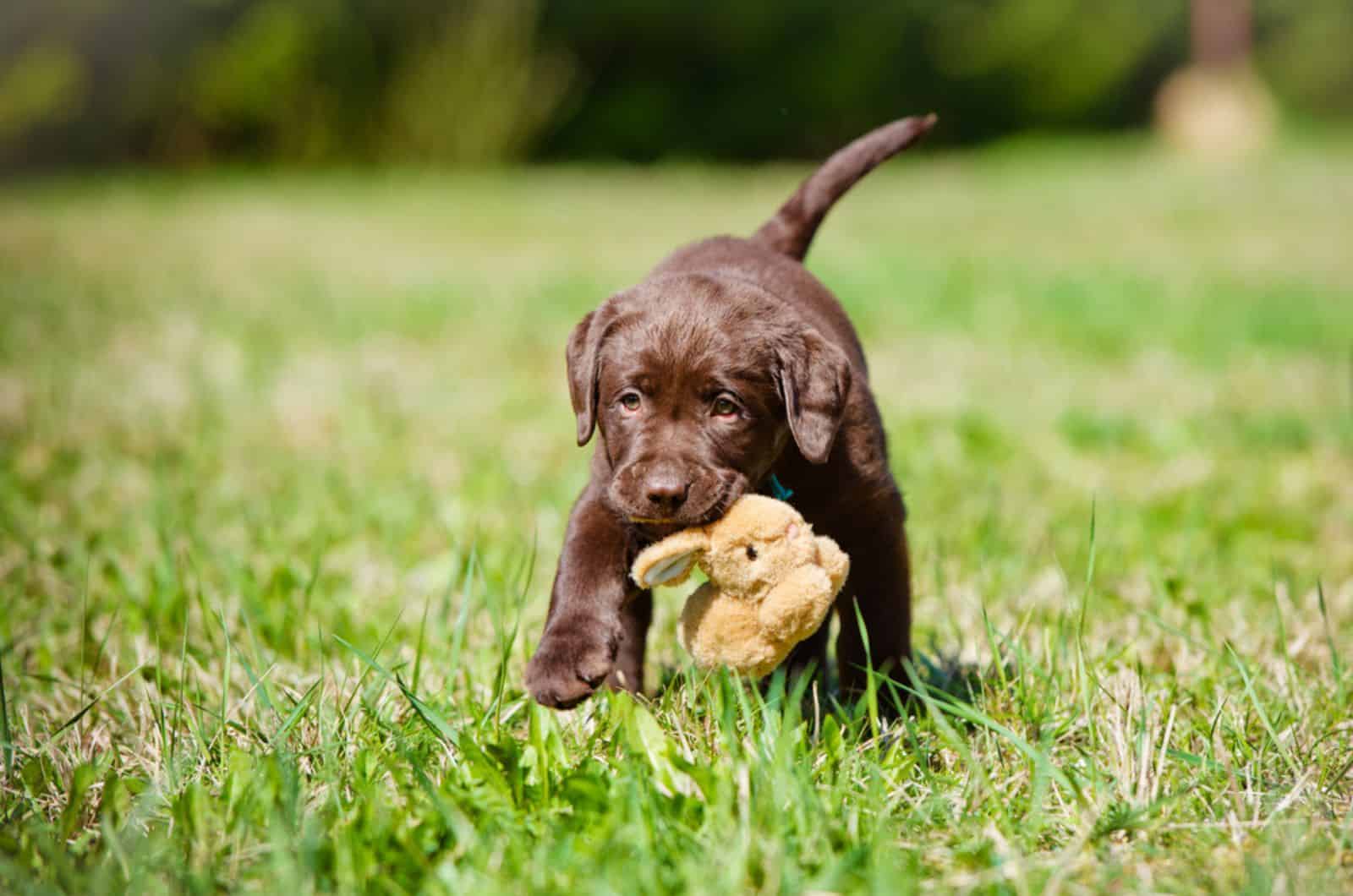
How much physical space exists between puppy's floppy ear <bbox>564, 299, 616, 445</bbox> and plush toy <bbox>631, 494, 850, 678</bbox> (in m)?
0.39

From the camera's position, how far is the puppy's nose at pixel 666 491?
2.20 m

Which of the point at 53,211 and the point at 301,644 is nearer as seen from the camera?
the point at 301,644

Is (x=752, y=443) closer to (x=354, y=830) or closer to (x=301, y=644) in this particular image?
(x=354, y=830)

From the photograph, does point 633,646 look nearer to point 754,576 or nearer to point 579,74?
point 754,576

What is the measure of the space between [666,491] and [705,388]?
277 millimetres

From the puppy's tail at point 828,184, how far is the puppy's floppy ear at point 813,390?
0.88 meters

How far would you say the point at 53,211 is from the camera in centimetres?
1369

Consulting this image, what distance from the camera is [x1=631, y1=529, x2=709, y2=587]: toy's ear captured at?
86.4 inches

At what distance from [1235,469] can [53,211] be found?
1261 cm

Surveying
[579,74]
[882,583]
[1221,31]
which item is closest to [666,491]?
[882,583]

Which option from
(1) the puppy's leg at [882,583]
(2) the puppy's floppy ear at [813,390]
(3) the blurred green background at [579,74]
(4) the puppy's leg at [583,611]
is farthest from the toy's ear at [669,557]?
(3) the blurred green background at [579,74]

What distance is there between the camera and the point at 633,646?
273cm

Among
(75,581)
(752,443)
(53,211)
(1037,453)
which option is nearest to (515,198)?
(53,211)

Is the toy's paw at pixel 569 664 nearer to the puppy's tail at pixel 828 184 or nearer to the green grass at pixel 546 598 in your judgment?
the green grass at pixel 546 598
